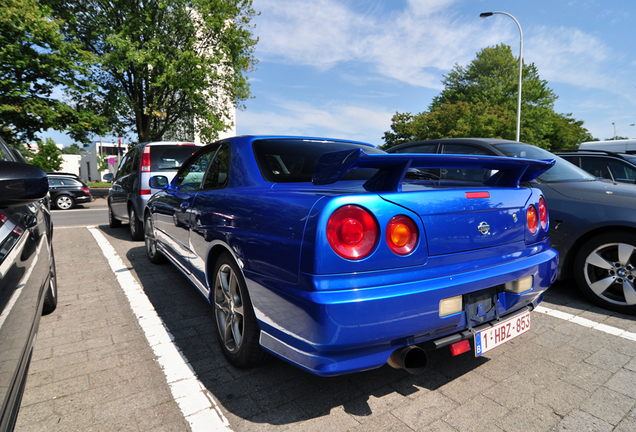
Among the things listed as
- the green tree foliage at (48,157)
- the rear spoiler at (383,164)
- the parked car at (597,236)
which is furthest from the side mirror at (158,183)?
the green tree foliage at (48,157)

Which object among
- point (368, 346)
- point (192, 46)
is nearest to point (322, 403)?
point (368, 346)

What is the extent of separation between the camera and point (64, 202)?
1592cm

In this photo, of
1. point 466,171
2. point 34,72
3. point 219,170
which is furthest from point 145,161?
point 34,72

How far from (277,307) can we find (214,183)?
56.9 inches

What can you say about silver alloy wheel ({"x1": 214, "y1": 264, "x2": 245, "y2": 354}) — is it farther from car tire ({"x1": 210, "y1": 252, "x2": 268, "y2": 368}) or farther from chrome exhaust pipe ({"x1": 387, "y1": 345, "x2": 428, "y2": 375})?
chrome exhaust pipe ({"x1": 387, "y1": 345, "x2": 428, "y2": 375})

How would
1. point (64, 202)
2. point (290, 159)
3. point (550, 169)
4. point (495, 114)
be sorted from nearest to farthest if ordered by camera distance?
1. point (290, 159)
2. point (550, 169)
3. point (64, 202)
4. point (495, 114)

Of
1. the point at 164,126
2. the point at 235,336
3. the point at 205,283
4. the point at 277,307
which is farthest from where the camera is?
the point at 164,126

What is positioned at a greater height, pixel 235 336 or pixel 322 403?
pixel 235 336

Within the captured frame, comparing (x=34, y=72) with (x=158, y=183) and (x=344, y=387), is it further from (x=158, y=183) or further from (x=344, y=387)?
(x=344, y=387)

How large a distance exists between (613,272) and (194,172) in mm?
4017

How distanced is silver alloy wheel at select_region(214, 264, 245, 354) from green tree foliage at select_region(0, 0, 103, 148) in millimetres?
18687

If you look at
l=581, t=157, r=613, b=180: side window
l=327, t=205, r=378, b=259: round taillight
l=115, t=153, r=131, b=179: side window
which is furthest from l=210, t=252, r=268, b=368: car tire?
l=581, t=157, r=613, b=180: side window

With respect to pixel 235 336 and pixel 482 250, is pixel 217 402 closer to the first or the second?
pixel 235 336

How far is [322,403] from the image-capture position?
7.01 ft
